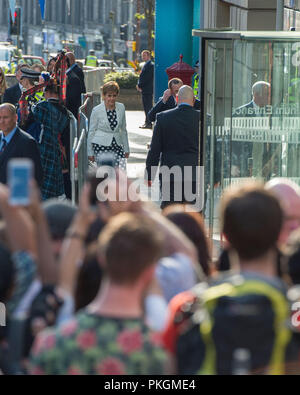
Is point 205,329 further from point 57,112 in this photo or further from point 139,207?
point 57,112

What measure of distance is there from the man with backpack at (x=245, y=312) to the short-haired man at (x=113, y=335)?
169 millimetres

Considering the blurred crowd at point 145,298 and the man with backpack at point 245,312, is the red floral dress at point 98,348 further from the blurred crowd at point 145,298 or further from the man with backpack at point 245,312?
the man with backpack at point 245,312

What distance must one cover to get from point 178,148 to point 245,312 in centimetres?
693

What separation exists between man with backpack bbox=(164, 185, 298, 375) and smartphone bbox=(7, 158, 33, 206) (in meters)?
0.70

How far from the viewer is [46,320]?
398 centimetres

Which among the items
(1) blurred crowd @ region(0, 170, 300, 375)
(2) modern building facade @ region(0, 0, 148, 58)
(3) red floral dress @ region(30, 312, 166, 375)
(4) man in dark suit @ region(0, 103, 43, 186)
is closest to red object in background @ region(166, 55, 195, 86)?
(4) man in dark suit @ region(0, 103, 43, 186)

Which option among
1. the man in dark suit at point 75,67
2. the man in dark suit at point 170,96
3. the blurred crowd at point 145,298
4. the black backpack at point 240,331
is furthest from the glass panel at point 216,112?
the man in dark suit at point 75,67

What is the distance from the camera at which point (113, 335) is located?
3.51 meters

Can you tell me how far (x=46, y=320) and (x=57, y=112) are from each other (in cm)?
740

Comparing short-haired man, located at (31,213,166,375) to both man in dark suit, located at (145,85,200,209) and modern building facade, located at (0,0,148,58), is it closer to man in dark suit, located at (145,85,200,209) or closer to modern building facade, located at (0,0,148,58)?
man in dark suit, located at (145,85,200,209)

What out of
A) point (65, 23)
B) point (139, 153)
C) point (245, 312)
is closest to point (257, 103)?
point (245, 312)

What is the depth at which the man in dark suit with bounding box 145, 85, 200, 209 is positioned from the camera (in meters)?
10.4

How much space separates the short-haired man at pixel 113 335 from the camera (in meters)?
3.52

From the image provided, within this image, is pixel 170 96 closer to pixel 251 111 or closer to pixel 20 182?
pixel 251 111
